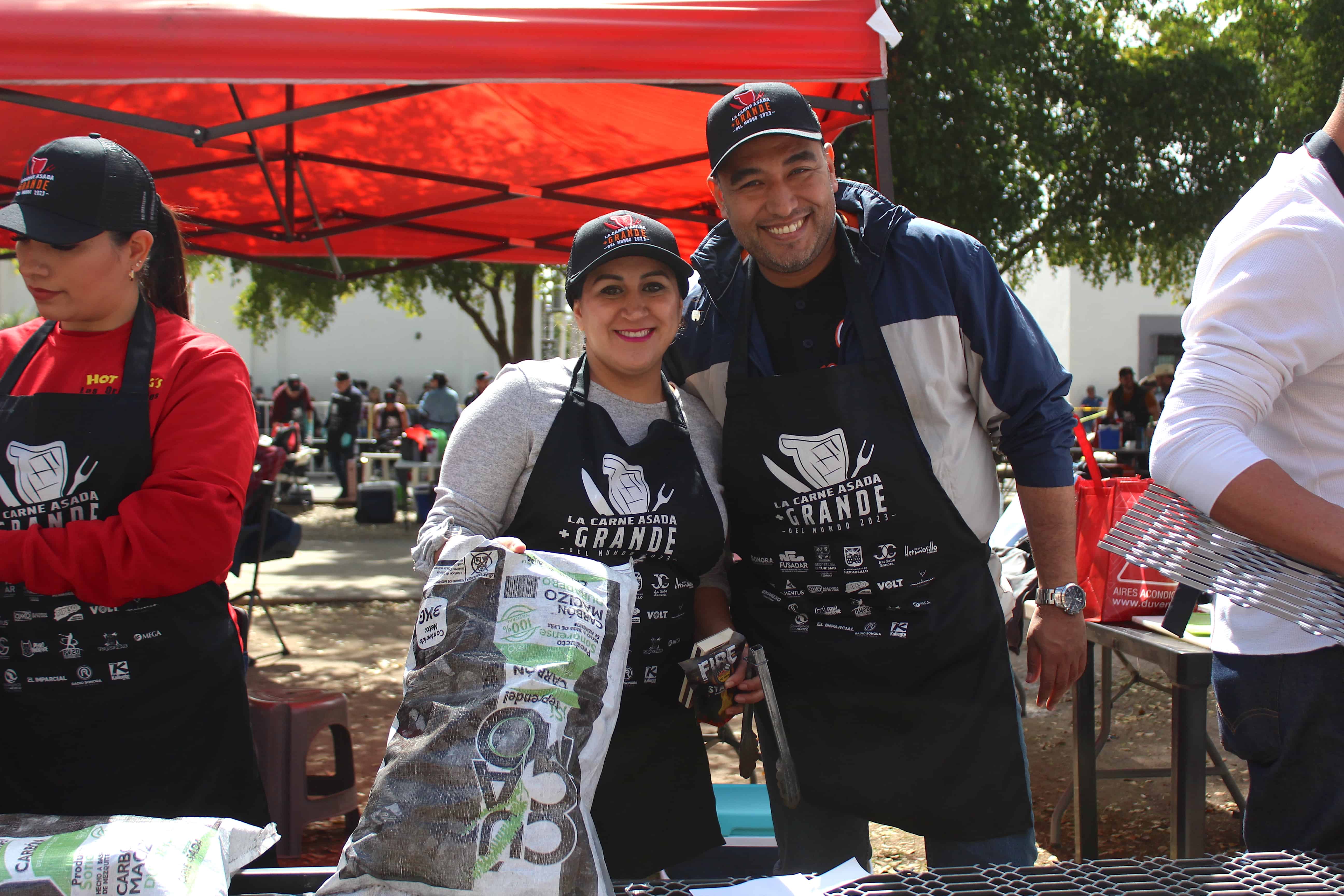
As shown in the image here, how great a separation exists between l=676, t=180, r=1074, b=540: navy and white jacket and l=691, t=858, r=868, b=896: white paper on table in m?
0.90

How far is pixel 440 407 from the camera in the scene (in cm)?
1458

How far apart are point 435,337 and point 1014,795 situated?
33982 millimetres

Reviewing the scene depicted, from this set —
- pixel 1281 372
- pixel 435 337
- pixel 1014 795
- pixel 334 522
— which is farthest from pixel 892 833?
pixel 435 337

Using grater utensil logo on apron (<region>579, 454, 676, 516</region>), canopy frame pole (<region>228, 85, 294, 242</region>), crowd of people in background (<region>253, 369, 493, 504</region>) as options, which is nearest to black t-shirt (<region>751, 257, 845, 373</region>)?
grater utensil logo on apron (<region>579, 454, 676, 516</region>)

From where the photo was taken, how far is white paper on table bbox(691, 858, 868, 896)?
1.04 m

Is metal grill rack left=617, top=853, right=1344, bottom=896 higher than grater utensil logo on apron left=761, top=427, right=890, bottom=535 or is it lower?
lower

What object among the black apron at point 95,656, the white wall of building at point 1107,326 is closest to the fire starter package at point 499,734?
the black apron at point 95,656

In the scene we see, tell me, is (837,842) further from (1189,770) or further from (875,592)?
(1189,770)

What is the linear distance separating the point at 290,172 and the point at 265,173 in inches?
7.6

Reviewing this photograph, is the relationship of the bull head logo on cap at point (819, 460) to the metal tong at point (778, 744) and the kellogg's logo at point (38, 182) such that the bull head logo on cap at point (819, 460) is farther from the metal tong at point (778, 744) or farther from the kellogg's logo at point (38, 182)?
the kellogg's logo at point (38, 182)

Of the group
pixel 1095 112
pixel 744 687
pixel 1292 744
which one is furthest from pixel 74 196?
pixel 1095 112

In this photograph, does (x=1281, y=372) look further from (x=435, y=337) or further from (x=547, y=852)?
(x=435, y=337)

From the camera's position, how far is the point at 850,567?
6.03ft

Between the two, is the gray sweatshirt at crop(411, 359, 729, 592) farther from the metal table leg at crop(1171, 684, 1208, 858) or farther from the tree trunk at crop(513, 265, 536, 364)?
the tree trunk at crop(513, 265, 536, 364)
